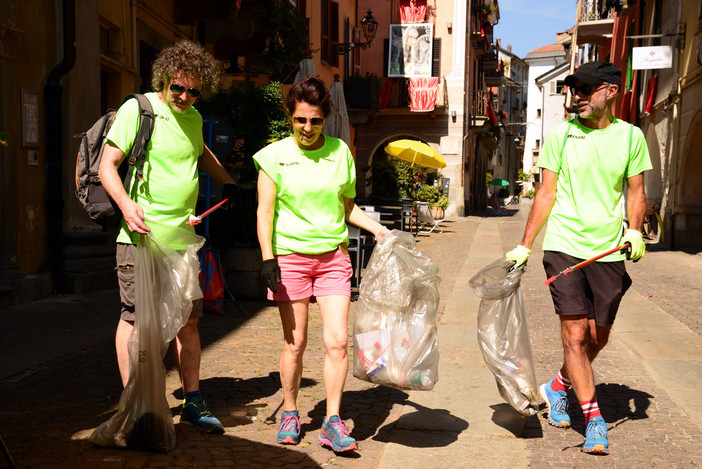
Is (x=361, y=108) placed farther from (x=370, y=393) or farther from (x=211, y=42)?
(x=370, y=393)

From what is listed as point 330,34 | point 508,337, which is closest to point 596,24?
point 330,34

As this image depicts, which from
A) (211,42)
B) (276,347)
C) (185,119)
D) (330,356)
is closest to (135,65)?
(211,42)

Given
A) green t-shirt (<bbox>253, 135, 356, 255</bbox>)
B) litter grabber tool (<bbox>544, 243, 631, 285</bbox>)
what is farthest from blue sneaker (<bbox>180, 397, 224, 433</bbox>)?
litter grabber tool (<bbox>544, 243, 631, 285</bbox>)

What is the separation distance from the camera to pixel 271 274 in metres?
3.32

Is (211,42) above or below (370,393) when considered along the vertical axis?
above

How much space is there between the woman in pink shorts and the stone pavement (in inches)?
13.6

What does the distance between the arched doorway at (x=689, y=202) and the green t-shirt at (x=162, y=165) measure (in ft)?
43.1

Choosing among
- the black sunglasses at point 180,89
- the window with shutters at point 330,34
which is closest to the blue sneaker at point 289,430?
the black sunglasses at point 180,89

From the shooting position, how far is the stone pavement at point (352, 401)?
10.9 feet

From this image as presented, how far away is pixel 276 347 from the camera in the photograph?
560cm

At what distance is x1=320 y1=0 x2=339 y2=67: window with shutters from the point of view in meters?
21.3

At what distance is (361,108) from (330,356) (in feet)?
74.6

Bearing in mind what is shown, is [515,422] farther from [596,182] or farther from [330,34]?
→ [330,34]

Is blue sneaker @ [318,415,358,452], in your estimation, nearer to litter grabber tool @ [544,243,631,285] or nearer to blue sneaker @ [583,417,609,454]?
blue sneaker @ [583,417,609,454]
